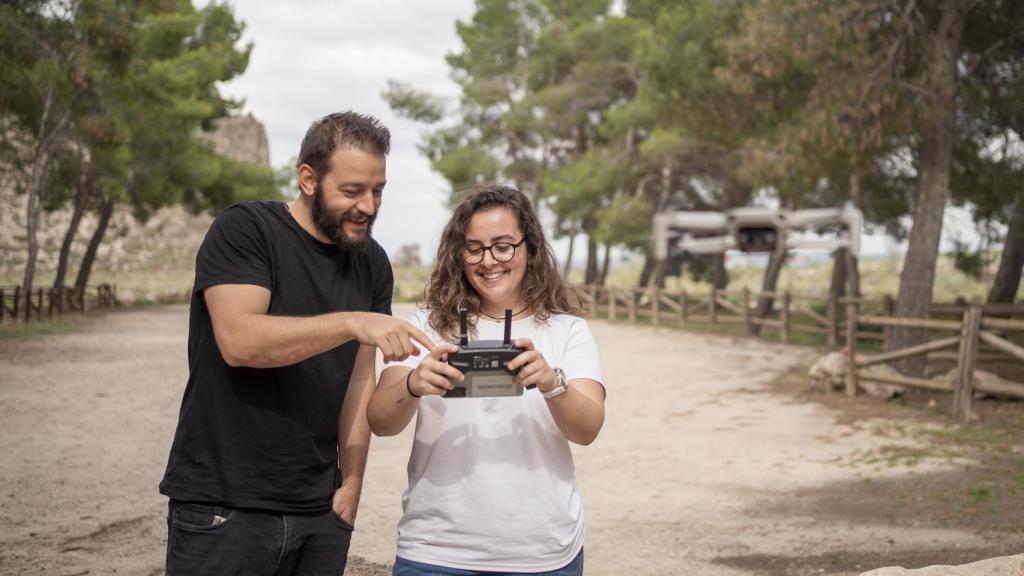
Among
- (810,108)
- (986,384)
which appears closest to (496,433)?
(986,384)

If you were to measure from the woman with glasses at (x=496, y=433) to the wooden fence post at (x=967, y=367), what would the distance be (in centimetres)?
816

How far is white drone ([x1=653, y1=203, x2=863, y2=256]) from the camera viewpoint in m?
2.63

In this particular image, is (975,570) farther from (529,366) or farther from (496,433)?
(529,366)

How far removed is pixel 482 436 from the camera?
2180 millimetres

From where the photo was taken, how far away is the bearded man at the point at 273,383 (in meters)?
2.21

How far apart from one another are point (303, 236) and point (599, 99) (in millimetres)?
27507

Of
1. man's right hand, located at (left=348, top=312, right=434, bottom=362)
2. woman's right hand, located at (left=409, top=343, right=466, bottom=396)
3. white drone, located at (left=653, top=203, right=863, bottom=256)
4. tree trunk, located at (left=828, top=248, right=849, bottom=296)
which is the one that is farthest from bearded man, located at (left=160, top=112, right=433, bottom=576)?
tree trunk, located at (left=828, top=248, right=849, bottom=296)

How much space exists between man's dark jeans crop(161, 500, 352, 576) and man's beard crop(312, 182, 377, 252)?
67cm

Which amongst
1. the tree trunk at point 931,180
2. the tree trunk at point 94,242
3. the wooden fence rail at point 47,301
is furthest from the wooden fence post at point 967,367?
the tree trunk at point 94,242

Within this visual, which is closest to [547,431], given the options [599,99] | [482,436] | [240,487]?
[482,436]

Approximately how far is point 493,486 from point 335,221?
729 millimetres

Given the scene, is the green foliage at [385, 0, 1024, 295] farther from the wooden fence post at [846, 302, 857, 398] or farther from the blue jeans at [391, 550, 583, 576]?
the wooden fence post at [846, 302, 857, 398]

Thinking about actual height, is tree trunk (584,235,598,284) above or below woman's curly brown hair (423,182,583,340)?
above

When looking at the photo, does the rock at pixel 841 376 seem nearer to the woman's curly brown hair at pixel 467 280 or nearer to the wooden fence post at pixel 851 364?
the wooden fence post at pixel 851 364
